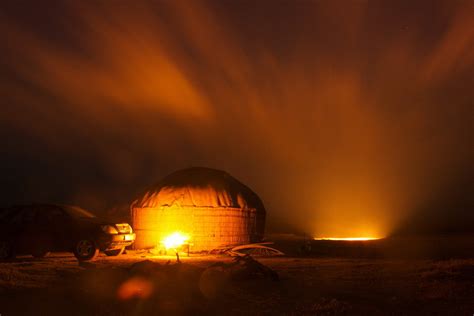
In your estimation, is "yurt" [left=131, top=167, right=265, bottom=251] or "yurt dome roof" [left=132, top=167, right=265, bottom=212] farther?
"yurt dome roof" [left=132, top=167, right=265, bottom=212]

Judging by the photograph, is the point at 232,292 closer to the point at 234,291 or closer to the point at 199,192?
the point at 234,291

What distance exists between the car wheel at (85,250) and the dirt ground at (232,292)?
2.81m

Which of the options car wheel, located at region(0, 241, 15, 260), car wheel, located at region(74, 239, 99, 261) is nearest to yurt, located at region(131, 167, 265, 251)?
car wheel, located at region(74, 239, 99, 261)

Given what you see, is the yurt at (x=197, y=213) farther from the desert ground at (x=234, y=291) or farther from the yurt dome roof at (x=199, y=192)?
the desert ground at (x=234, y=291)

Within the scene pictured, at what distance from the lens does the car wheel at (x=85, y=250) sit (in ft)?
54.1

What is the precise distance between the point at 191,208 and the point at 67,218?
642cm

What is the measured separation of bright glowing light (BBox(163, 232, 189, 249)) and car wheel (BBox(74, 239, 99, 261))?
485cm

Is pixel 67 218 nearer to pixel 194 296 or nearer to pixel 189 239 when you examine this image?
pixel 189 239

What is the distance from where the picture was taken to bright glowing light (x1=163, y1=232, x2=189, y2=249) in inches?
829

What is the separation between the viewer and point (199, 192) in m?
22.5

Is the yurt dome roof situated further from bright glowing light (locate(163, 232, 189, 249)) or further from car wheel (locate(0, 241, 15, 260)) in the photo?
car wheel (locate(0, 241, 15, 260))

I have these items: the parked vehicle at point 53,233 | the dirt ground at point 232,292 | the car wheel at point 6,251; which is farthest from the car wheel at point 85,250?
the dirt ground at point 232,292

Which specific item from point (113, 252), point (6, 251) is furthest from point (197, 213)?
point (6, 251)

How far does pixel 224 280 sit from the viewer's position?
10.9m
